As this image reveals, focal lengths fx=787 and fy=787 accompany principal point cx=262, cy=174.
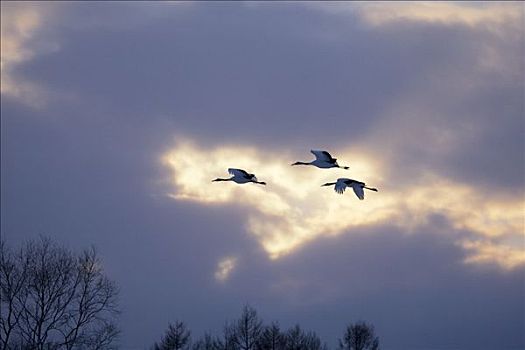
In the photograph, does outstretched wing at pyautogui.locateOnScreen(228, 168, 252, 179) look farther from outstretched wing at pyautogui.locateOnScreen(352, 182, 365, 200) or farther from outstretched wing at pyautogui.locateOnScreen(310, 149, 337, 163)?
outstretched wing at pyautogui.locateOnScreen(352, 182, 365, 200)

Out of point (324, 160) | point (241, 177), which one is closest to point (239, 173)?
point (241, 177)

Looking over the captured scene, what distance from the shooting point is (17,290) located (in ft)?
142

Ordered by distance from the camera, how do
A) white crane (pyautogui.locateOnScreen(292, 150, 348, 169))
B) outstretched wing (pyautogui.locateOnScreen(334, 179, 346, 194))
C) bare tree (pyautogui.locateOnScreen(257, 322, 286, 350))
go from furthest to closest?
bare tree (pyautogui.locateOnScreen(257, 322, 286, 350)), outstretched wing (pyautogui.locateOnScreen(334, 179, 346, 194)), white crane (pyautogui.locateOnScreen(292, 150, 348, 169))

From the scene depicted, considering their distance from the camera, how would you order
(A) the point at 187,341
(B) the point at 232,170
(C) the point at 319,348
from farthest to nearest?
(C) the point at 319,348, (A) the point at 187,341, (B) the point at 232,170

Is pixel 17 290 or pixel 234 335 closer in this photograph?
pixel 17 290

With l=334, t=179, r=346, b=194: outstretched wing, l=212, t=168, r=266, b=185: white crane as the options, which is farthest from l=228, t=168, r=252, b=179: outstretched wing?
l=334, t=179, r=346, b=194: outstretched wing

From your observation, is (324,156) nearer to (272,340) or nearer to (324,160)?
(324,160)

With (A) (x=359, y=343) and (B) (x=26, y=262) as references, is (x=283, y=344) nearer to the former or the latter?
(A) (x=359, y=343)

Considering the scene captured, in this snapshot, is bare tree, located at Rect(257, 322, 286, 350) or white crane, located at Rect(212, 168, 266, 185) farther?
bare tree, located at Rect(257, 322, 286, 350)

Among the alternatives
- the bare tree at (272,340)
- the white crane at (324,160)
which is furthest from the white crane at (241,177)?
the bare tree at (272,340)

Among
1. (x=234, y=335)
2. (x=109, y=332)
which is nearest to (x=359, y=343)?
(x=234, y=335)

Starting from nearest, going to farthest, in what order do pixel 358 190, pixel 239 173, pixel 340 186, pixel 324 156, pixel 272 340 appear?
pixel 324 156 → pixel 239 173 → pixel 340 186 → pixel 358 190 → pixel 272 340

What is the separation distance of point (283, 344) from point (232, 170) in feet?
143

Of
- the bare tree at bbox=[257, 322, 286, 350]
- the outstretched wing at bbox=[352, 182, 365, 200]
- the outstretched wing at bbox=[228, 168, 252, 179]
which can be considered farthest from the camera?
the bare tree at bbox=[257, 322, 286, 350]
